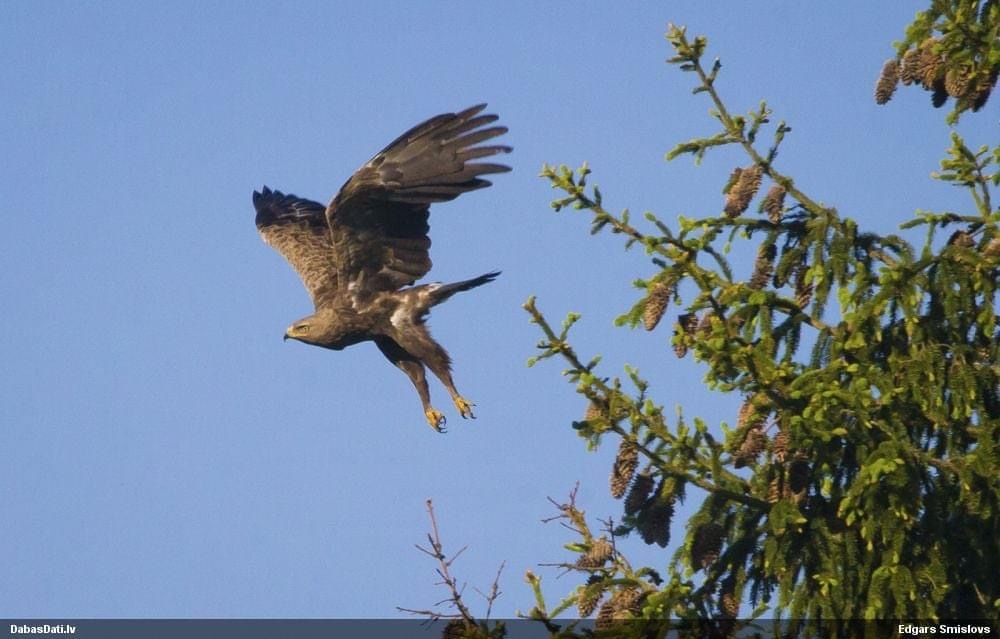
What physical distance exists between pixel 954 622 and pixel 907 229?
7.36 ft

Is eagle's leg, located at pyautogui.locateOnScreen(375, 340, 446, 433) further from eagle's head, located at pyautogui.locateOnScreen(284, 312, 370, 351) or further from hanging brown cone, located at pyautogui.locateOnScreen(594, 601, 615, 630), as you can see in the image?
hanging brown cone, located at pyautogui.locateOnScreen(594, 601, 615, 630)

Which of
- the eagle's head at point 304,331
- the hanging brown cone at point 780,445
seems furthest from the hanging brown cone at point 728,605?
the eagle's head at point 304,331

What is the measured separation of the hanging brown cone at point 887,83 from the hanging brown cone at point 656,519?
2.89 m

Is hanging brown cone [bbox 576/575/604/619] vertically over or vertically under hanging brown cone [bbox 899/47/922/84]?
under

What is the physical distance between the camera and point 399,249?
13141 millimetres

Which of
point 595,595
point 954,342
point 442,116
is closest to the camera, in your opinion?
point 595,595

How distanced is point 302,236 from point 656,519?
29.3 ft

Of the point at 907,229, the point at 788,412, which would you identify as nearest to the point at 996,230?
the point at 907,229

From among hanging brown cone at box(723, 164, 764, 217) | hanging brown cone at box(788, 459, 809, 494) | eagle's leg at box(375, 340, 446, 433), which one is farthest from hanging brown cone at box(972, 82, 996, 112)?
eagle's leg at box(375, 340, 446, 433)

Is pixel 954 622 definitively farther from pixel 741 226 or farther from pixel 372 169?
pixel 372 169

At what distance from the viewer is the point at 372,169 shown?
12.5 m

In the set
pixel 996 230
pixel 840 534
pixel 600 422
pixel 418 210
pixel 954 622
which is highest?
pixel 418 210

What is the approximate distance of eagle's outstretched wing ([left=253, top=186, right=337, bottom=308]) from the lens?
14.8 m

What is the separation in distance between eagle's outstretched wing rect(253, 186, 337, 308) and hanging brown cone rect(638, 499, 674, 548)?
715 centimetres
